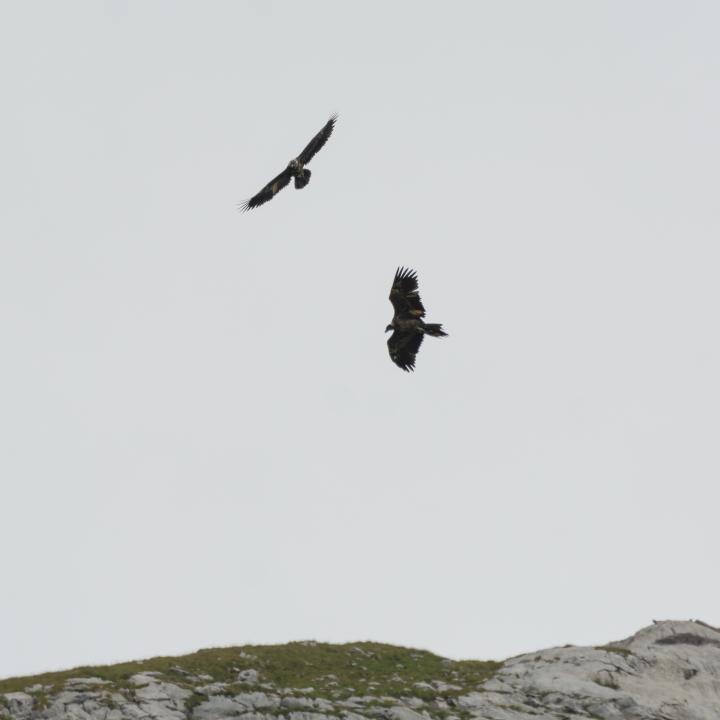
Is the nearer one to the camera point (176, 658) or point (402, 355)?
point (402, 355)

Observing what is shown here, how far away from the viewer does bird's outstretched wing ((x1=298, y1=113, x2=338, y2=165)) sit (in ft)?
128

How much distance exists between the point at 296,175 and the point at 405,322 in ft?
20.4

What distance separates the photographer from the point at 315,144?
39500 mm

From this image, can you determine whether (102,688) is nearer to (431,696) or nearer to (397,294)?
(431,696)

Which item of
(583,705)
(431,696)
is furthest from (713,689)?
(431,696)

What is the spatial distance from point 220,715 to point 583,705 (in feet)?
44.9

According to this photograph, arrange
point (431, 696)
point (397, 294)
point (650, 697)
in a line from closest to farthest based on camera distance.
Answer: point (397, 294) < point (431, 696) < point (650, 697)

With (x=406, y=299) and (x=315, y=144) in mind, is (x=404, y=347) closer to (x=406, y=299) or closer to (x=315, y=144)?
(x=406, y=299)

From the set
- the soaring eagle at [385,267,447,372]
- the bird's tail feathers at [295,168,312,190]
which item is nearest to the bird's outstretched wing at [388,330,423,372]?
the soaring eagle at [385,267,447,372]

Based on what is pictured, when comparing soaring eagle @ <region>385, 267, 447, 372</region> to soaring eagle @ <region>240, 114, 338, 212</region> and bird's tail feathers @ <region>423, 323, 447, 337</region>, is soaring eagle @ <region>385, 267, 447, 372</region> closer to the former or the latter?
bird's tail feathers @ <region>423, 323, 447, 337</region>

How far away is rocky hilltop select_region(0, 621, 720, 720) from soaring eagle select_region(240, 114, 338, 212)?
16.5 m

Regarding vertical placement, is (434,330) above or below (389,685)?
above

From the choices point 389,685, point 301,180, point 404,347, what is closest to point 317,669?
point 389,685

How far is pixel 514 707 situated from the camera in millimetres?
41875
